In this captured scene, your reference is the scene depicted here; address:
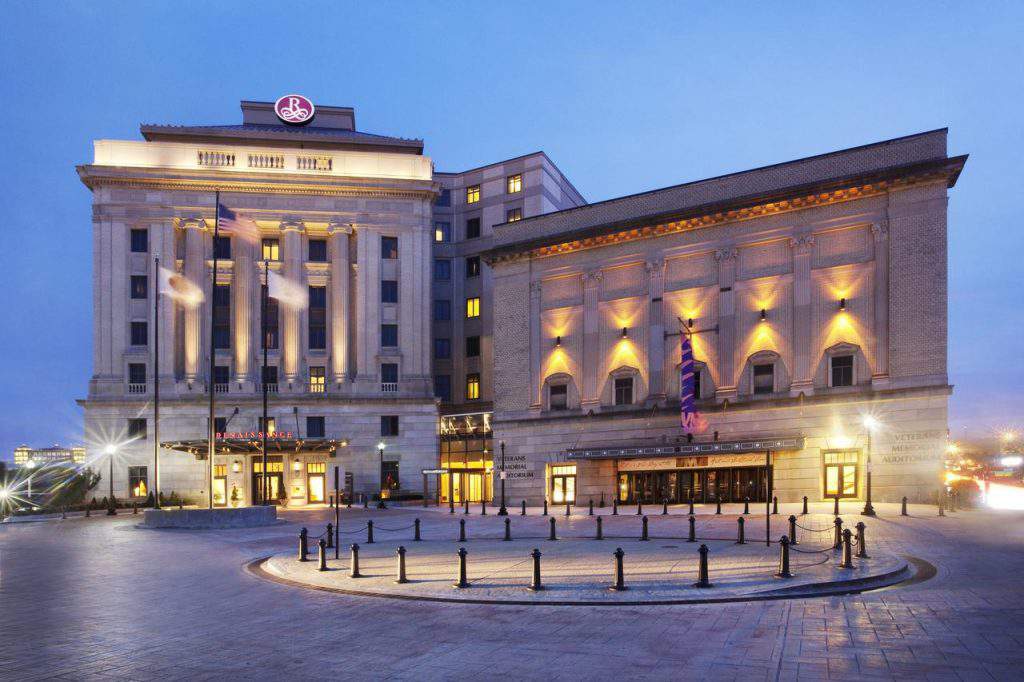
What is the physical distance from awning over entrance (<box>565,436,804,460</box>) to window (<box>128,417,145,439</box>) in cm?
3216

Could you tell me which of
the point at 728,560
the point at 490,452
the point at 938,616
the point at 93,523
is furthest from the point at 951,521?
the point at 93,523

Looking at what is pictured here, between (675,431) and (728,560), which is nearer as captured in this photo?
(728,560)

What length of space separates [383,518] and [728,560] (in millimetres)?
24759

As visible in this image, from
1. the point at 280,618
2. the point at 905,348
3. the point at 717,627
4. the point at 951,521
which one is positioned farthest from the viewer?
the point at 905,348

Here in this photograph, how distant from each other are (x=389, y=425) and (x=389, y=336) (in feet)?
23.9

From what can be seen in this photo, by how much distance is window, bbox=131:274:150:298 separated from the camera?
2216 inches

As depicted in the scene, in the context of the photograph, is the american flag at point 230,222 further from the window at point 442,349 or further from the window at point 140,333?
→ the window at point 442,349

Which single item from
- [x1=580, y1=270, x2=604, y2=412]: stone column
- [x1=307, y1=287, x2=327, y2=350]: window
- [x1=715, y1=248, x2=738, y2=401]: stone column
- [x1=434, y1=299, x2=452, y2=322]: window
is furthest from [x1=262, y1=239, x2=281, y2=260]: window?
[x1=715, y1=248, x2=738, y2=401]: stone column

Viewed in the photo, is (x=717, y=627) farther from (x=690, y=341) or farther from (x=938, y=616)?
(x=690, y=341)

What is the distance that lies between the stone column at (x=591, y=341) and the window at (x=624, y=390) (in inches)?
48.3

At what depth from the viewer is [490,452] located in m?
59.1

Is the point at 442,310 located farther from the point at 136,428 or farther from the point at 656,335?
the point at 136,428

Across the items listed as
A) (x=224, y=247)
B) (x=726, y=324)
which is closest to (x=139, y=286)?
(x=224, y=247)

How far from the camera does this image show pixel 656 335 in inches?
1857
